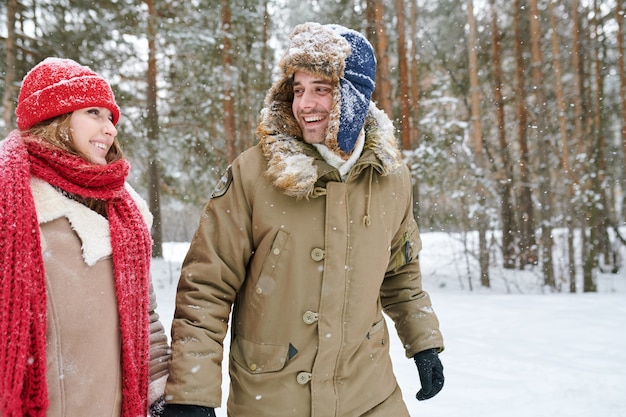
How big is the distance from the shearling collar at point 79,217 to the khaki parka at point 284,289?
356mm

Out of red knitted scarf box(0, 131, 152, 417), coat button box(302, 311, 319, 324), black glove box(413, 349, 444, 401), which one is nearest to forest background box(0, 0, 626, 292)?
red knitted scarf box(0, 131, 152, 417)

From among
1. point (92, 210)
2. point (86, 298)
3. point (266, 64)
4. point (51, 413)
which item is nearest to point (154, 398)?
point (51, 413)

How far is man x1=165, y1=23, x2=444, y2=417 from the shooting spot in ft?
6.08

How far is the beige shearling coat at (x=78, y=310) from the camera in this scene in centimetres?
156

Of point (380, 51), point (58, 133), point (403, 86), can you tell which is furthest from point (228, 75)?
point (58, 133)

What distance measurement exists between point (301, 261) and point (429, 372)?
3.19 feet

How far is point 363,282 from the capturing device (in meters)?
2.00

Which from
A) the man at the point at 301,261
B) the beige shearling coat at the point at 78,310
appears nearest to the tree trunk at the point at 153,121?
the man at the point at 301,261

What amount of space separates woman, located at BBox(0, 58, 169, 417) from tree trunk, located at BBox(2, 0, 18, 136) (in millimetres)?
6602

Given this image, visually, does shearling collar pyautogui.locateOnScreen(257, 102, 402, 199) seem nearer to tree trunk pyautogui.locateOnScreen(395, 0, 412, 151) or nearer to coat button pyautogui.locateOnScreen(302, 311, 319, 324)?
coat button pyautogui.locateOnScreen(302, 311, 319, 324)

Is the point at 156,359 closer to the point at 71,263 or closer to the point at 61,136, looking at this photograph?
the point at 71,263

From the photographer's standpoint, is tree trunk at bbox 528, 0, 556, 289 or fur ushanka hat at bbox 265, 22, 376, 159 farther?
tree trunk at bbox 528, 0, 556, 289

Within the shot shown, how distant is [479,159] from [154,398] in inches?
447

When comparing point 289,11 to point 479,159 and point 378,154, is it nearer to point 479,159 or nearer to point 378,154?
point 479,159
